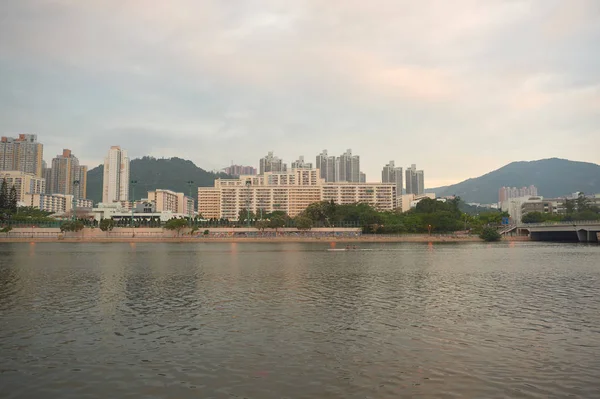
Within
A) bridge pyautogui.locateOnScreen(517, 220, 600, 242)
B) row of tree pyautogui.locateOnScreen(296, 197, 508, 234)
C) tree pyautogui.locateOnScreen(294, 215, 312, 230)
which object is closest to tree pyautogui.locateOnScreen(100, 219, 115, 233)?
tree pyautogui.locateOnScreen(294, 215, 312, 230)

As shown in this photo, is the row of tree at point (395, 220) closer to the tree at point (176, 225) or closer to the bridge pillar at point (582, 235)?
the bridge pillar at point (582, 235)

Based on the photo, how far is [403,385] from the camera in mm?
11031

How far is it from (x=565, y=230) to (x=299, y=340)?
107 m

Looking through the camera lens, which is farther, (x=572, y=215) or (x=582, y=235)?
(x=572, y=215)

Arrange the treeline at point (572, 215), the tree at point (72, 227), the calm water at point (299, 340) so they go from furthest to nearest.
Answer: the treeline at point (572, 215) → the tree at point (72, 227) → the calm water at point (299, 340)

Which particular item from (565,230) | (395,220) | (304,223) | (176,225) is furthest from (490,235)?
(176,225)

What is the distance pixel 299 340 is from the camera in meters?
15.3

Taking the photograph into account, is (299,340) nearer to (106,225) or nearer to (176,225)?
(176,225)

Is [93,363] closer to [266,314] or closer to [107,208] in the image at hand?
[266,314]

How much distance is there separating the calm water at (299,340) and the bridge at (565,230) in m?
80.1

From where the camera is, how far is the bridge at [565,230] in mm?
96619

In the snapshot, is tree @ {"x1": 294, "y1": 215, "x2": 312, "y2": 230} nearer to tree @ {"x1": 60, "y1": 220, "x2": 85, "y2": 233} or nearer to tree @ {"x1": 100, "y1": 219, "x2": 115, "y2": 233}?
tree @ {"x1": 100, "y1": 219, "x2": 115, "y2": 233}

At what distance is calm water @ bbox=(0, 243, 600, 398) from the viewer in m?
11.1

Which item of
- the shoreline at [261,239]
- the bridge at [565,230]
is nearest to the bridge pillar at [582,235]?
the bridge at [565,230]
